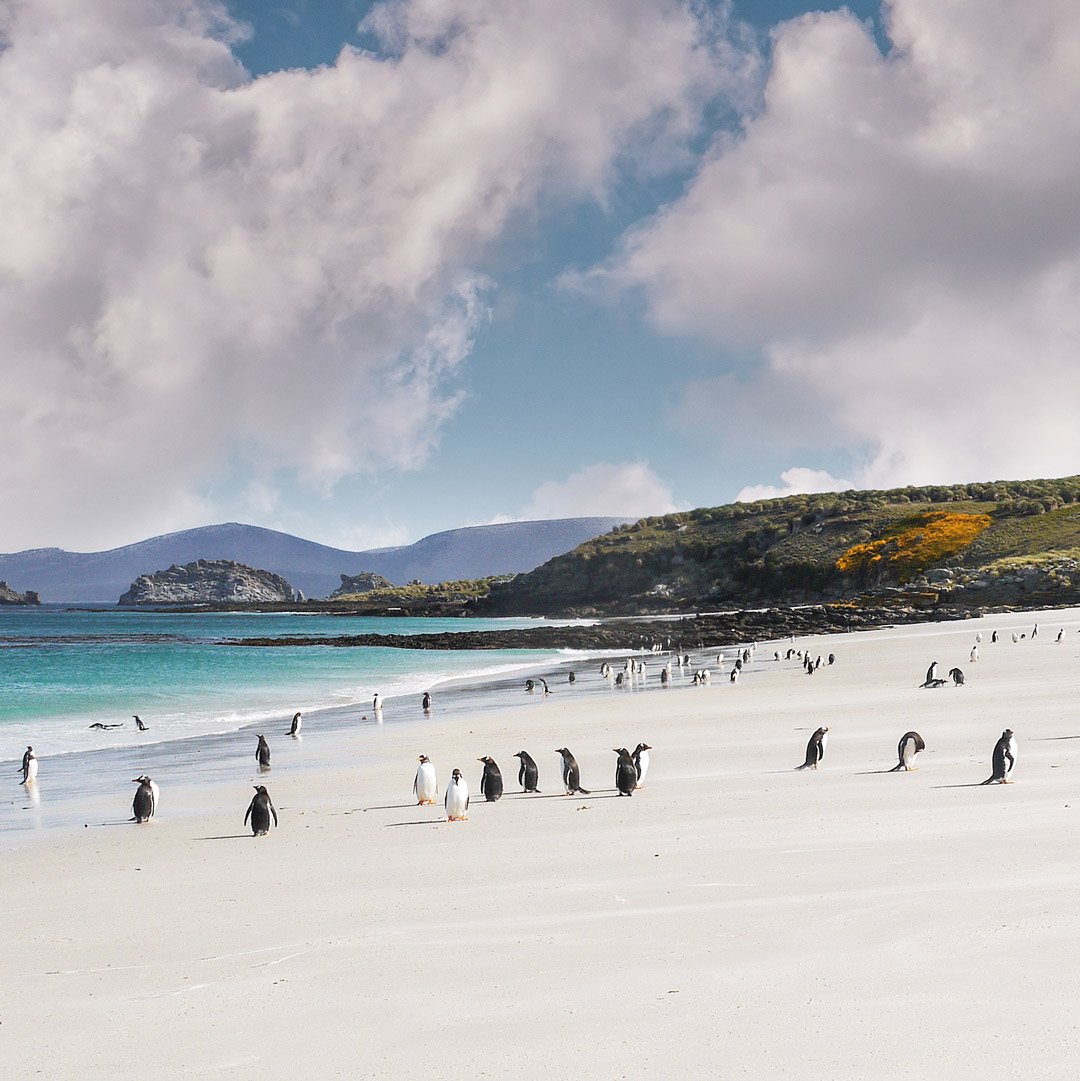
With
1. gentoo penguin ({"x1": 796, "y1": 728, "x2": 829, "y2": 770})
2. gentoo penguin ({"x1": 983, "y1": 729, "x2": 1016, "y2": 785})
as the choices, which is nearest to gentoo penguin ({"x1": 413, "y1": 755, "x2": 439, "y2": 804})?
gentoo penguin ({"x1": 796, "y1": 728, "x2": 829, "y2": 770})

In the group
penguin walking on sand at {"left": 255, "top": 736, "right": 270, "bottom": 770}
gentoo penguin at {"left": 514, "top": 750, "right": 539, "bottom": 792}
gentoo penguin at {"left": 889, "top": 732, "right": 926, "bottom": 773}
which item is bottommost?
penguin walking on sand at {"left": 255, "top": 736, "right": 270, "bottom": 770}

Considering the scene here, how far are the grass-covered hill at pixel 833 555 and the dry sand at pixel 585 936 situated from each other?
6187cm

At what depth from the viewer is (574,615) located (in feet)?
383

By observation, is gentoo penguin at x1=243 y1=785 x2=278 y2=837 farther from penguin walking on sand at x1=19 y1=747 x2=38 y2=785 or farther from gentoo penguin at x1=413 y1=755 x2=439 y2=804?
penguin walking on sand at x1=19 y1=747 x2=38 y2=785

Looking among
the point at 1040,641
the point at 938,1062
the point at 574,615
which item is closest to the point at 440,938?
the point at 938,1062

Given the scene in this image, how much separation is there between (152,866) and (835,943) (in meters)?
7.37

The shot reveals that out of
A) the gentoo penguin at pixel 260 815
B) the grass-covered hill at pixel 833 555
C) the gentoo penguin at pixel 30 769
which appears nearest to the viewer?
the gentoo penguin at pixel 260 815

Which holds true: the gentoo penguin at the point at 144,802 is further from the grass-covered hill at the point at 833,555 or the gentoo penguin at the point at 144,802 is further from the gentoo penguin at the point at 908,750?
the grass-covered hill at the point at 833,555

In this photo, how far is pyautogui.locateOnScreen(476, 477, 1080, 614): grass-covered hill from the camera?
232 ft

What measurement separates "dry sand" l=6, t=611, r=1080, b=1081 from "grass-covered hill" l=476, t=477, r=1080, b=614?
61873 millimetres

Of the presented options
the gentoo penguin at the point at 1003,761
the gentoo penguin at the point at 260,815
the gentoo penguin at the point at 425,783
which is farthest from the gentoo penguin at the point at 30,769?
the gentoo penguin at the point at 1003,761

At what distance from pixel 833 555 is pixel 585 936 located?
92673 millimetres

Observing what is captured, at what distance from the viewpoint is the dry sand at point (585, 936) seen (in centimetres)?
473

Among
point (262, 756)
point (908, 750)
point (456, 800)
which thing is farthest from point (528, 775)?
point (262, 756)
